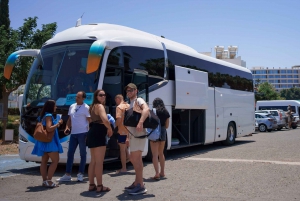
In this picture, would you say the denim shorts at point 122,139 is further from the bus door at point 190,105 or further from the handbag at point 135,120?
the bus door at point 190,105

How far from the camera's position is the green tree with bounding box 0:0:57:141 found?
59.5 ft

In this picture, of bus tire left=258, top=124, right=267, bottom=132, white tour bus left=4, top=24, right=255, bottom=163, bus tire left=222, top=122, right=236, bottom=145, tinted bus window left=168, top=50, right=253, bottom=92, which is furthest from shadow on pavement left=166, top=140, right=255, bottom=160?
bus tire left=258, top=124, right=267, bottom=132

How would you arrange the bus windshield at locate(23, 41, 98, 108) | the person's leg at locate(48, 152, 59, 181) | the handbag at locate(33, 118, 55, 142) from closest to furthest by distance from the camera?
the handbag at locate(33, 118, 55, 142) → the person's leg at locate(48, 152, 59, 181) → the bus windshield at locate(23, 41, 98, 108)

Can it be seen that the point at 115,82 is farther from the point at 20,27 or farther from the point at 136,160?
the point at 20,27

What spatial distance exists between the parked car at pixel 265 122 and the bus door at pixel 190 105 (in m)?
16.6

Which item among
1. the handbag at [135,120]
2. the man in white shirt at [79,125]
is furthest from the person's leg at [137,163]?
the man in white shirt at [79,125]

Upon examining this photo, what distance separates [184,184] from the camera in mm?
7695

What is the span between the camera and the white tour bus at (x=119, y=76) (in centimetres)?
922

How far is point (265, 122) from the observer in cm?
2920

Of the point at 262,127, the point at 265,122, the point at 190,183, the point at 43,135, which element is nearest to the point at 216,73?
the point at 190,183

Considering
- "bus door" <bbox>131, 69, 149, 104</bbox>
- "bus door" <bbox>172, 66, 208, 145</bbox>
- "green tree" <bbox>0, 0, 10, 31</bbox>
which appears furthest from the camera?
"green tree" <bbox>0, 0, 10, 31</bbox>

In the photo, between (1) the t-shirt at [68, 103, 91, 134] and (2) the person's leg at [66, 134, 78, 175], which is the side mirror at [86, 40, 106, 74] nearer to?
(1) the t-shirt at [68, 103, 91, 134]

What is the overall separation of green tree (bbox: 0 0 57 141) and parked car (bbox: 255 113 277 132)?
58.3ft

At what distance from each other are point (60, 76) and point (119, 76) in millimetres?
1504
